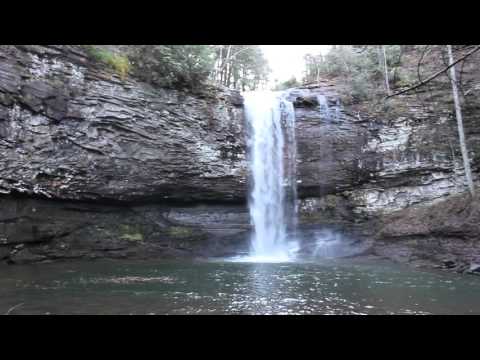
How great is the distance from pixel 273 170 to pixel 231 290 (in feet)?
31.2

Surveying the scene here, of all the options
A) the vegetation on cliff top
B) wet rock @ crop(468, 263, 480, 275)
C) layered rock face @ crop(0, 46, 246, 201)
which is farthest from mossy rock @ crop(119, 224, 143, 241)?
wet rock @ crop(468, 263, 480, 275)

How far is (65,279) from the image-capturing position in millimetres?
9344

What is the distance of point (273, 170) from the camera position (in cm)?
1714

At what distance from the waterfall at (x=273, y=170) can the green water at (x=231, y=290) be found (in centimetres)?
463

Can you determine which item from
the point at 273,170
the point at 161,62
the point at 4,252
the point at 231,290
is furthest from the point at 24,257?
the point at 273,170

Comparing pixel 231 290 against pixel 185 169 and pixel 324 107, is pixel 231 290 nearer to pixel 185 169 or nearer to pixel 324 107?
pixel 185 169

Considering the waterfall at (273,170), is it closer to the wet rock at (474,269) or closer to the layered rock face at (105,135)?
the layered rock face at (105,135)

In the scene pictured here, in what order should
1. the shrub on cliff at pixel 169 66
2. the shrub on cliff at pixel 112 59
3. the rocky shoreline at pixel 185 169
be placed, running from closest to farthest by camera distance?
the rocky shoreline at pixel 185 169 → the shrub on cliff at pixel 112 59 → the shrub on cliff at pixel 169 66

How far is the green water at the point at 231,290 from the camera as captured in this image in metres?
6.49

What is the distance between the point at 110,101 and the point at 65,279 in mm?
6824

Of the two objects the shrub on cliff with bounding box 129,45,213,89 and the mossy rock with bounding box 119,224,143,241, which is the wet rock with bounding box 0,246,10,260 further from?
the shrub on cliff with bounding box 129,45,213,89

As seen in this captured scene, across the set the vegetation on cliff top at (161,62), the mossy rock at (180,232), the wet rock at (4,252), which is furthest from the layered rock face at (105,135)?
the wet rock at (4,252)

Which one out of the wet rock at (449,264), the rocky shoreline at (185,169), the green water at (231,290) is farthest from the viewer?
the rocky shoreline at (185,169)
